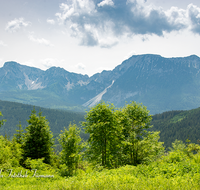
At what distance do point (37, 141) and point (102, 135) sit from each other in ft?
45.5

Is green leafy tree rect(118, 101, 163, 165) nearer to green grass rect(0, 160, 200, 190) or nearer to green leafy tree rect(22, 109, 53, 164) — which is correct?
green grass rect(0, 160, 200, 190)

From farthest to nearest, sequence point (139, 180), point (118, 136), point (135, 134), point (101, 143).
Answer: point (118, 136) → point (135, 134) → point (101, 143) → point (139, 180)

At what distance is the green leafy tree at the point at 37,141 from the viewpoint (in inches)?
1053

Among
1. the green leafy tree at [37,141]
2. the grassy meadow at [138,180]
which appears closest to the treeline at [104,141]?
the green leafy tree at [37,141]

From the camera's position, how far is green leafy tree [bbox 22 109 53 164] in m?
26.7

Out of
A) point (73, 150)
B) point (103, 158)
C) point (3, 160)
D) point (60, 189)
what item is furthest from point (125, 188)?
point (3, 160)

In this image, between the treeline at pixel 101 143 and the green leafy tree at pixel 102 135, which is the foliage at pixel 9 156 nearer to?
the treeline at pixel 101 143

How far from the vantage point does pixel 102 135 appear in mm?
20047

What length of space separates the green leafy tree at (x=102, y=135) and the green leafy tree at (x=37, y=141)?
35.9 feet

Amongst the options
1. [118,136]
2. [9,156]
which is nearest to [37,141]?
[9,156]

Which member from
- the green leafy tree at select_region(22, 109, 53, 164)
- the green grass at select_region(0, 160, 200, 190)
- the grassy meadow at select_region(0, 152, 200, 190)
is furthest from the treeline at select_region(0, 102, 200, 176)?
the green grass at select_region(0, 160, 200, 190)

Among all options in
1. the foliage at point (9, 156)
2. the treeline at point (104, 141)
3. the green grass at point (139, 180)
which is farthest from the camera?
the foliage at point (9, 156)

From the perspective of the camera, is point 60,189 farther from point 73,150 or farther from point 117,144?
point 73,150

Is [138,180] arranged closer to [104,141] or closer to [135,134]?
[104,141]
